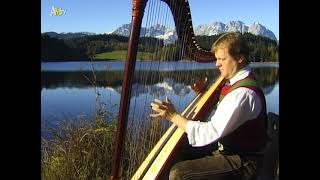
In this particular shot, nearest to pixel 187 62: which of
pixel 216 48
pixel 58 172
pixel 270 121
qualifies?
pixel 216 48

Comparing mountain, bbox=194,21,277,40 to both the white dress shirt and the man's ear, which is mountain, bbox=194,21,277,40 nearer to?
the man's ear

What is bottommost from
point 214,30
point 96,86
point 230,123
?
point 230,123

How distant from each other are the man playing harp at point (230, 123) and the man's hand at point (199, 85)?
4.9 inches

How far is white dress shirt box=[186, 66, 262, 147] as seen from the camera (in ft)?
6.09

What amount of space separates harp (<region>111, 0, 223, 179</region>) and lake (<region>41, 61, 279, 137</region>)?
1.6 inches

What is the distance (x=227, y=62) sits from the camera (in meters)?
1.94

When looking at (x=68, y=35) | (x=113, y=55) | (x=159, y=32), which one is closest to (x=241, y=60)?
(x=159, y=32)

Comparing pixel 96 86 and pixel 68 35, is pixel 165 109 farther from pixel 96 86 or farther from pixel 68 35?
pixel 68 35

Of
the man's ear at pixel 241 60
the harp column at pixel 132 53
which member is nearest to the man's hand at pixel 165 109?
the harp column at pixel 132 53

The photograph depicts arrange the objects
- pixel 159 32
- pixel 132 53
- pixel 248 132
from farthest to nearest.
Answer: pixel 248 132
pixel 159 32
pixel 132 53

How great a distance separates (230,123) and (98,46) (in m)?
0.57

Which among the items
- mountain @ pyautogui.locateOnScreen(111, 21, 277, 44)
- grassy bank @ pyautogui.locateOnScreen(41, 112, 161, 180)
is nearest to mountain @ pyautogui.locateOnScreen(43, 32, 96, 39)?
mountain @ pyautogui.locateOnScreen(111, 21, 277, 44)
